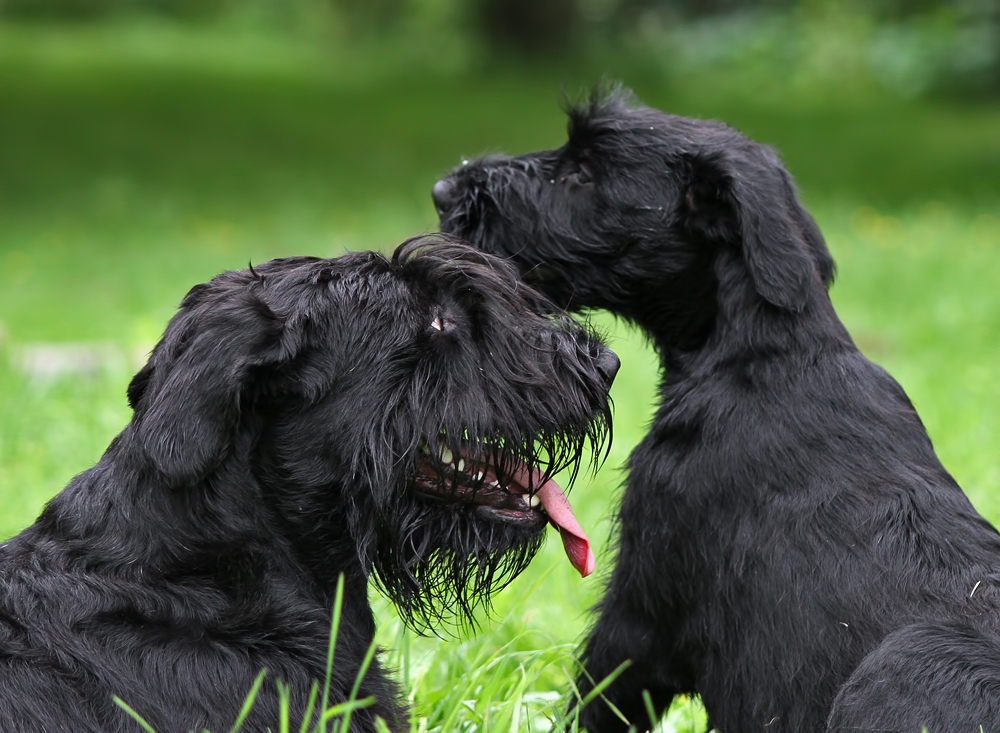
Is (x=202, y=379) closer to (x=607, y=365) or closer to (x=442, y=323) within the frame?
(x=442, y=323)

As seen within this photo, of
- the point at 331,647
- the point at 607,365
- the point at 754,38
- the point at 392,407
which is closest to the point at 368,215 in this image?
the point at 607,365

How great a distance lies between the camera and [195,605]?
8.55 feet

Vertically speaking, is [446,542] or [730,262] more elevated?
[730,262]

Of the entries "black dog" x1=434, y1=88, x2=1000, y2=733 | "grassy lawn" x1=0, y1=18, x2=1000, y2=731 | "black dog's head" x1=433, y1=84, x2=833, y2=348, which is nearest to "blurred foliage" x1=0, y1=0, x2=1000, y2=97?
"grassy lawn" x1=0, y1=18, x2=1000, y2=731

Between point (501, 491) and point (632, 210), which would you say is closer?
point (501, 491)

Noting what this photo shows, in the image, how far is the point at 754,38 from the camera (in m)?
26.1

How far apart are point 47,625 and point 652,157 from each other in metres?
2.36

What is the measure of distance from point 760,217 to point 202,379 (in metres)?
1.77

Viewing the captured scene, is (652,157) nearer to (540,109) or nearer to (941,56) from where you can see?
(540,109)

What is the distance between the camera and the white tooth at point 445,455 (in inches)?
115

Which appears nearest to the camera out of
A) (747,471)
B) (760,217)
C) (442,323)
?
(442,323)

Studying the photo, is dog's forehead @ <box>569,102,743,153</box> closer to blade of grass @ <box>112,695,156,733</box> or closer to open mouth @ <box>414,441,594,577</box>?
open mouth @ <box>414,441,594,577</box>

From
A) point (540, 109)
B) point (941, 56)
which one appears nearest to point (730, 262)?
point (540, 109)

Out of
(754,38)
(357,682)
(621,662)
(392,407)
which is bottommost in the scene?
(621,662)
